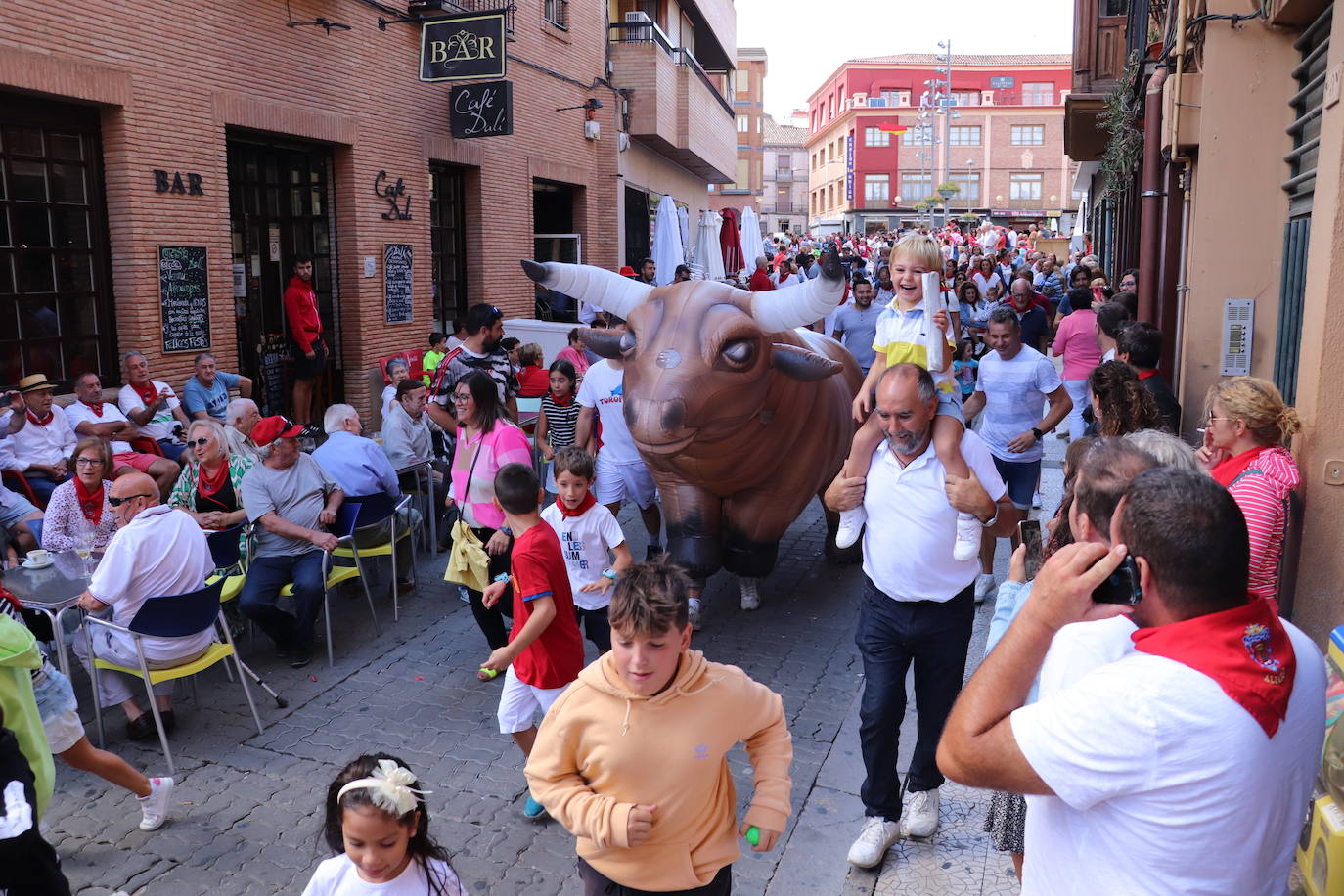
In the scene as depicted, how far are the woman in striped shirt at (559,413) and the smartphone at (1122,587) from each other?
5.96 metres

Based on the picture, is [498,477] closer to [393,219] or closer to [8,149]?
[8,149]

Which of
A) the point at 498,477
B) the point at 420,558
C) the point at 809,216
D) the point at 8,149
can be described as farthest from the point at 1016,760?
the point at 809,216

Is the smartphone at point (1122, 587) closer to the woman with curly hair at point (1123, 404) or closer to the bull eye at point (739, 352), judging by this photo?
the woman with curly hair at point (1123, 404)

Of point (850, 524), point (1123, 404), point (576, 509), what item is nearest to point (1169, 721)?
point (850, 524)

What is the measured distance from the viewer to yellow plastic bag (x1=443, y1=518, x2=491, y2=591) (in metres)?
5.28

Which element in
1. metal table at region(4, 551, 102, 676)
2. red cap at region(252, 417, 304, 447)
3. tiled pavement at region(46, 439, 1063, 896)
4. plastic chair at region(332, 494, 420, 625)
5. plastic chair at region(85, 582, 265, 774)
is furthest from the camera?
plastic chair at region(332, 494, 420, 625)

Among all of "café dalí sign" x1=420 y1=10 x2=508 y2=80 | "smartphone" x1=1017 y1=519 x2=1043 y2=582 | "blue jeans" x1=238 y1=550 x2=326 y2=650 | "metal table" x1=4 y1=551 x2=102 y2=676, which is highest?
"café dalí sign" x1=420 y1=10 x2=508 y2=80

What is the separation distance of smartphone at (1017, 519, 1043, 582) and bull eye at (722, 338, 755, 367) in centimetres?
252

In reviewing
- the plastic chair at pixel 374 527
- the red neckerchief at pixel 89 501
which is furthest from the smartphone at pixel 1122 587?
the red neckerchief at pixel 89 501

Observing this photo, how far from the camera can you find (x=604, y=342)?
5.96 m

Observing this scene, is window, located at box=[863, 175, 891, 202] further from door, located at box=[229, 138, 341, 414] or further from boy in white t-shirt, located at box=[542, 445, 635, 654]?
boy in white t-shirt, located at box=[542, 445, 635, 654]

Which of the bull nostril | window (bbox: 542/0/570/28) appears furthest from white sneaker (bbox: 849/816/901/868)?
window (bbox: 542/0/570/28)

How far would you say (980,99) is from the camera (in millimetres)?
67000

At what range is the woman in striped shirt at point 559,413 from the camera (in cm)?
773
